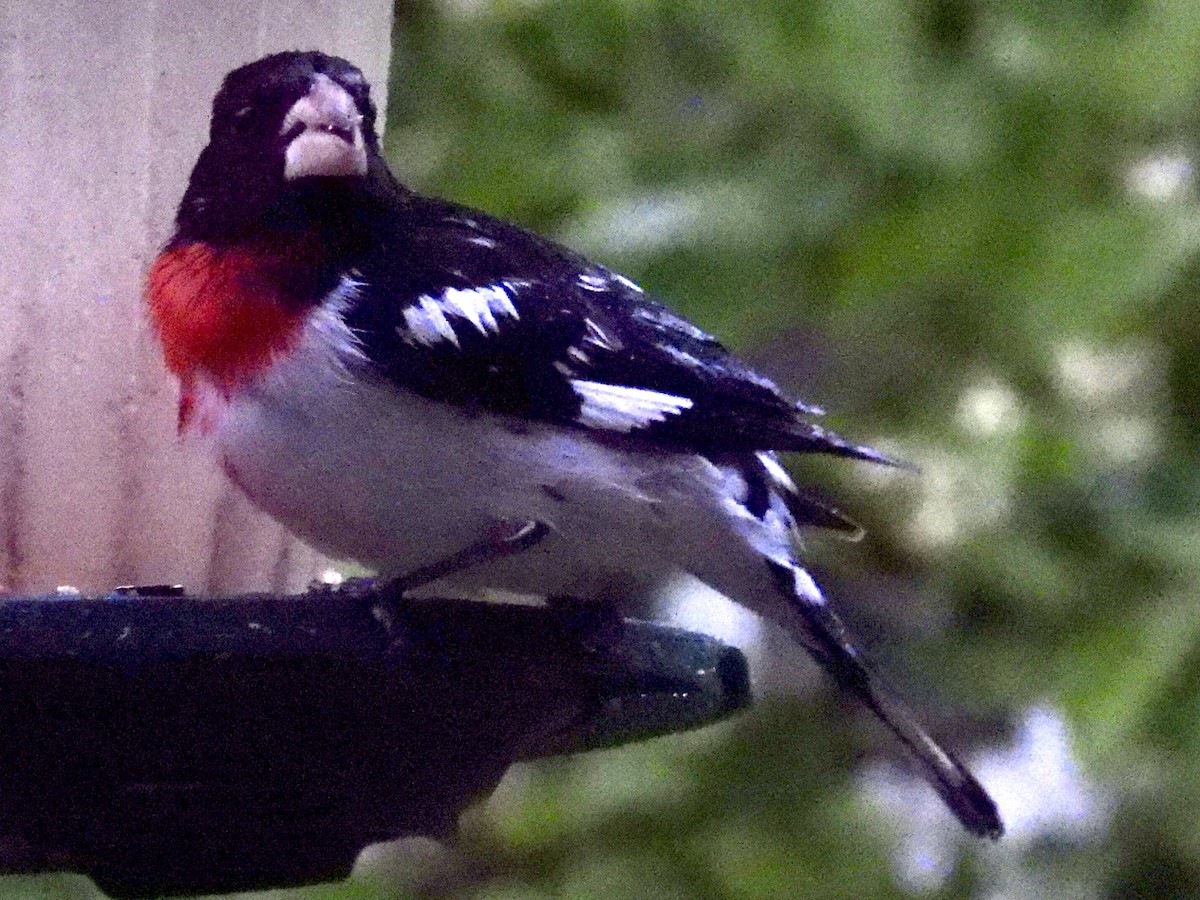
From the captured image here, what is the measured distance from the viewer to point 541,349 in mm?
1387

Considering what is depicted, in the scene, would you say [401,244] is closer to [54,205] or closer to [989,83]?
[54,205]

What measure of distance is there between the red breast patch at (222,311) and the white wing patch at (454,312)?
0.26 feet

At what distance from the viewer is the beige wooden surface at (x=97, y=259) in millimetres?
1372

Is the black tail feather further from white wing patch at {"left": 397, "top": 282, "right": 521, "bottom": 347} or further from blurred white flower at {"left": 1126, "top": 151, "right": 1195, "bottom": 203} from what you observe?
blurred white flower at {"left": 1126, "top": 151, "right": 1195, "bottom": 203}

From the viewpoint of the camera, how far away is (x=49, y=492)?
1.40m

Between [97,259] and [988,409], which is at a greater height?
[97,259]

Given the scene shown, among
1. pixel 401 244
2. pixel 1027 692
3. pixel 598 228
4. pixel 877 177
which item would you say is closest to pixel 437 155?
pixel 598 228

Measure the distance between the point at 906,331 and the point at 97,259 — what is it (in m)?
1.06

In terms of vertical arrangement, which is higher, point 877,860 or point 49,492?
point 49,492

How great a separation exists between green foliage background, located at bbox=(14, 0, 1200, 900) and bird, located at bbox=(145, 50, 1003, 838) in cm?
42

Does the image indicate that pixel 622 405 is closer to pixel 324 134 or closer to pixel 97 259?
pixel 324 134

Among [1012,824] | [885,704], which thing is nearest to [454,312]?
[885,704]

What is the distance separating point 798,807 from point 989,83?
0.89 meters

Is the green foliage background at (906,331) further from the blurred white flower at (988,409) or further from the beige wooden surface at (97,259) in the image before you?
the beige wooden surface at (97,259)
